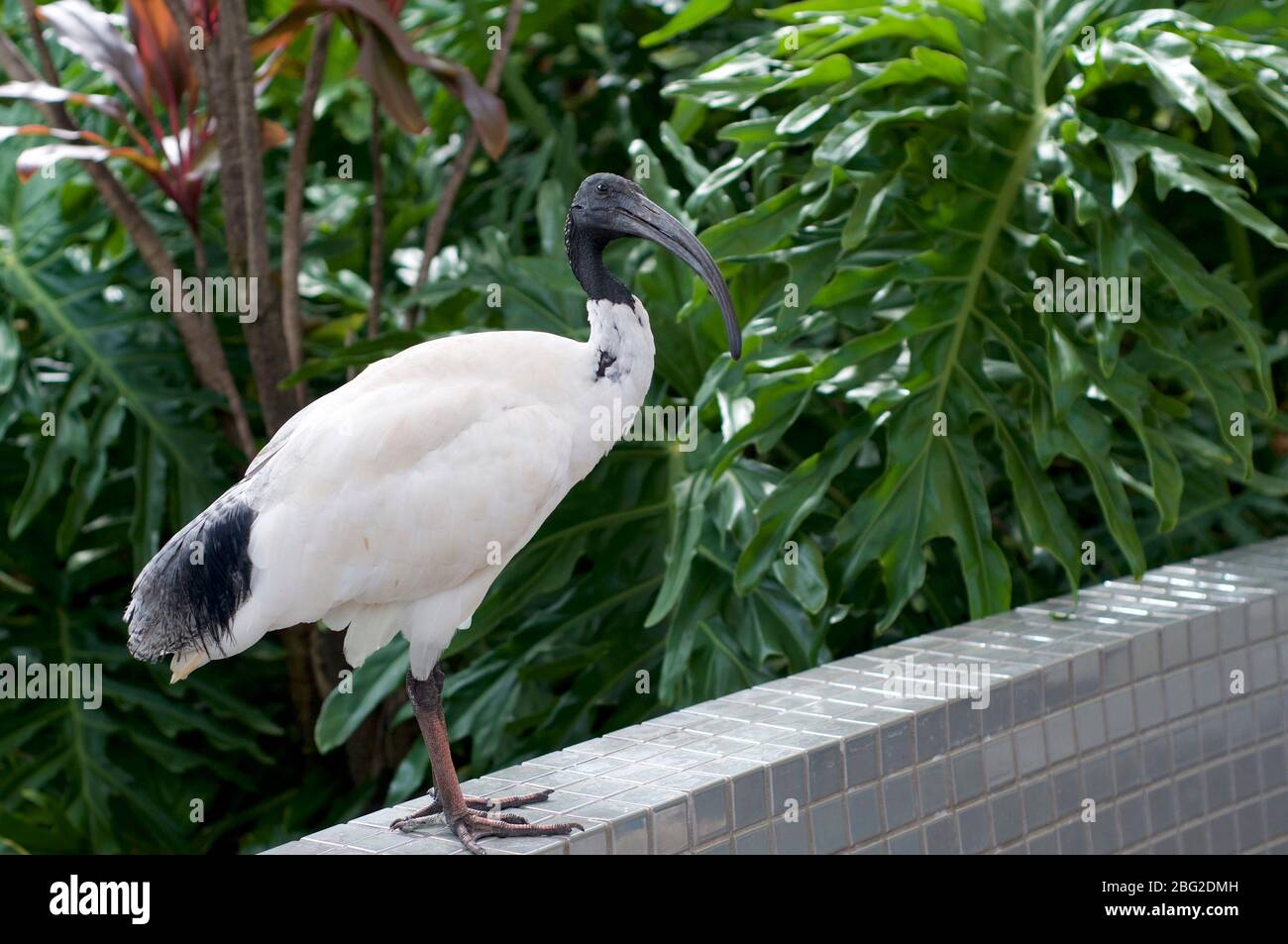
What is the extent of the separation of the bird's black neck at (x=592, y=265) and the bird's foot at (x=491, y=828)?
2.24ft

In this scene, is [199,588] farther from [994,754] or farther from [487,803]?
[994,754]

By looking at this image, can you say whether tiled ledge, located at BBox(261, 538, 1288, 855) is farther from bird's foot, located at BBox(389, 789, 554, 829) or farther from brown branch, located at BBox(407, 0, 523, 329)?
brown branch, located at BBox(407, 0, 523, 329)

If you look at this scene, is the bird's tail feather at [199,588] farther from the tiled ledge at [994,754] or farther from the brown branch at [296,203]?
the brown branch at [296,203]

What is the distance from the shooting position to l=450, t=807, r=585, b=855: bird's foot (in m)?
1.73

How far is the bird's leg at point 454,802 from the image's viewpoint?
1742 millimetres

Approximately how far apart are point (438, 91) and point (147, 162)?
4.35ft

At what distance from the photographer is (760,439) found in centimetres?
268

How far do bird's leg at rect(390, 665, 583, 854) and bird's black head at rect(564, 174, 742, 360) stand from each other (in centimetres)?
57

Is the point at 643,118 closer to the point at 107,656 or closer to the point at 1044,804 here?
the point at 107,656

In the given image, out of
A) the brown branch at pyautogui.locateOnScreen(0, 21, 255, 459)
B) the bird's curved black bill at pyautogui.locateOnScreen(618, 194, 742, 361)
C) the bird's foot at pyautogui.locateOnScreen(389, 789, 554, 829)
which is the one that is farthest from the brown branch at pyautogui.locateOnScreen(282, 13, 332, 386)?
the bird's foot at pyautogui.locateOnScreen(389, 789, 554, 829)

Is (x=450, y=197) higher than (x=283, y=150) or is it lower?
lower

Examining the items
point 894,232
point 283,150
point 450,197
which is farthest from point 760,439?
point 283,150

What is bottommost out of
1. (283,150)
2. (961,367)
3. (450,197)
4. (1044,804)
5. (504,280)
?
(1044,804)
